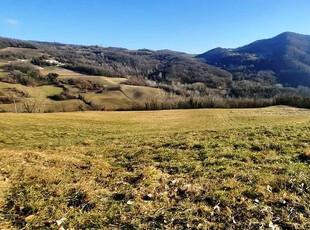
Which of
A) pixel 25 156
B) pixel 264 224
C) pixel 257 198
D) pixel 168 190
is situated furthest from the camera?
pixel 25 156

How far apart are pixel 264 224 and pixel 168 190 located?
2085 millimetres

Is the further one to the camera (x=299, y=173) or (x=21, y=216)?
(x=299, y=173)

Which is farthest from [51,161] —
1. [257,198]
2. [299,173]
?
[299,173]

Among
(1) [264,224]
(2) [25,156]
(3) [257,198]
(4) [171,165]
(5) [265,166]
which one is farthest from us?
(2) [25,156]

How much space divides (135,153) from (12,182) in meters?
4.38

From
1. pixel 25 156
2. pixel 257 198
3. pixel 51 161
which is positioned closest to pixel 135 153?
pixel 51 161

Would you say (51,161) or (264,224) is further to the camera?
(51,161)

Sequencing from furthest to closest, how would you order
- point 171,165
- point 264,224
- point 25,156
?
point 25,156 → point 171,165 → point 264,224

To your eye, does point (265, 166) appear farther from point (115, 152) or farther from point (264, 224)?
point (115, 152)

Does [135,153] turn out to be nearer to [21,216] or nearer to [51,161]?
[51,161]

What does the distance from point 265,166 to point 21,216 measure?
6.13 meters

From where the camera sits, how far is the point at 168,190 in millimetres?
5586

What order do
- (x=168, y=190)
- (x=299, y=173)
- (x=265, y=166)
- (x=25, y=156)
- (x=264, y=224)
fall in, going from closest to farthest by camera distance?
1. (x=264, y=224)
2. (x=168, y=190)
3. (x=299, y=173)
4. (x=265, y=166)
5. (x=25, y=156)

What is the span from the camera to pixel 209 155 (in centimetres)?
852
